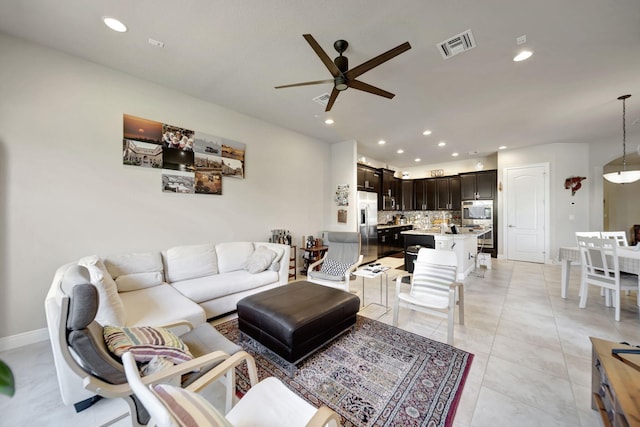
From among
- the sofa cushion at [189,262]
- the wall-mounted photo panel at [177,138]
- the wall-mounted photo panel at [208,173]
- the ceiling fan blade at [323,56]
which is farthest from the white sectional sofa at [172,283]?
the ceiling fan blade at [323,56]

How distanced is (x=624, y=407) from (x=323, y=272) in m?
3.06

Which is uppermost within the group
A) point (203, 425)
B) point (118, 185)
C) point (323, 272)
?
point (118, 185)

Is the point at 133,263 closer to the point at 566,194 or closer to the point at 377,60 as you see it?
the point at 377,60

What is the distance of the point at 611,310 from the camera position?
3.17 meters

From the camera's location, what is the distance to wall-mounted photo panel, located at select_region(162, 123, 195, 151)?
338 cm

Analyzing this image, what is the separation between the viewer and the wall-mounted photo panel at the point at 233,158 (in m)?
4.00

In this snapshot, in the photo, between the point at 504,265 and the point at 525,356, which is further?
the point at 504,265

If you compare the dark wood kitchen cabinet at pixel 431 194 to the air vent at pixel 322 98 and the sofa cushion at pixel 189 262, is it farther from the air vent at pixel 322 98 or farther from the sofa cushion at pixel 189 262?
the sofa cushion at pixel 189 262

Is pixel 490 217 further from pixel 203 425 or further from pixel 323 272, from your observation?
pixel 203 425

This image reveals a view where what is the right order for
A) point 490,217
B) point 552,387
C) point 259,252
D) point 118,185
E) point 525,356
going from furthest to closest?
point 490,217 → point 259,252 → point 118,185 → point 525,356 → point 552,387

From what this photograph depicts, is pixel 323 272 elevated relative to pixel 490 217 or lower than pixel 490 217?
lower

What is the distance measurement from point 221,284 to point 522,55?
14.4 ft

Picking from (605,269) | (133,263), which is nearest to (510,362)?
(605,269)

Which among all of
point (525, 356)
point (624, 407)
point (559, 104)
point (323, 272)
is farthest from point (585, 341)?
point (559, 104)
